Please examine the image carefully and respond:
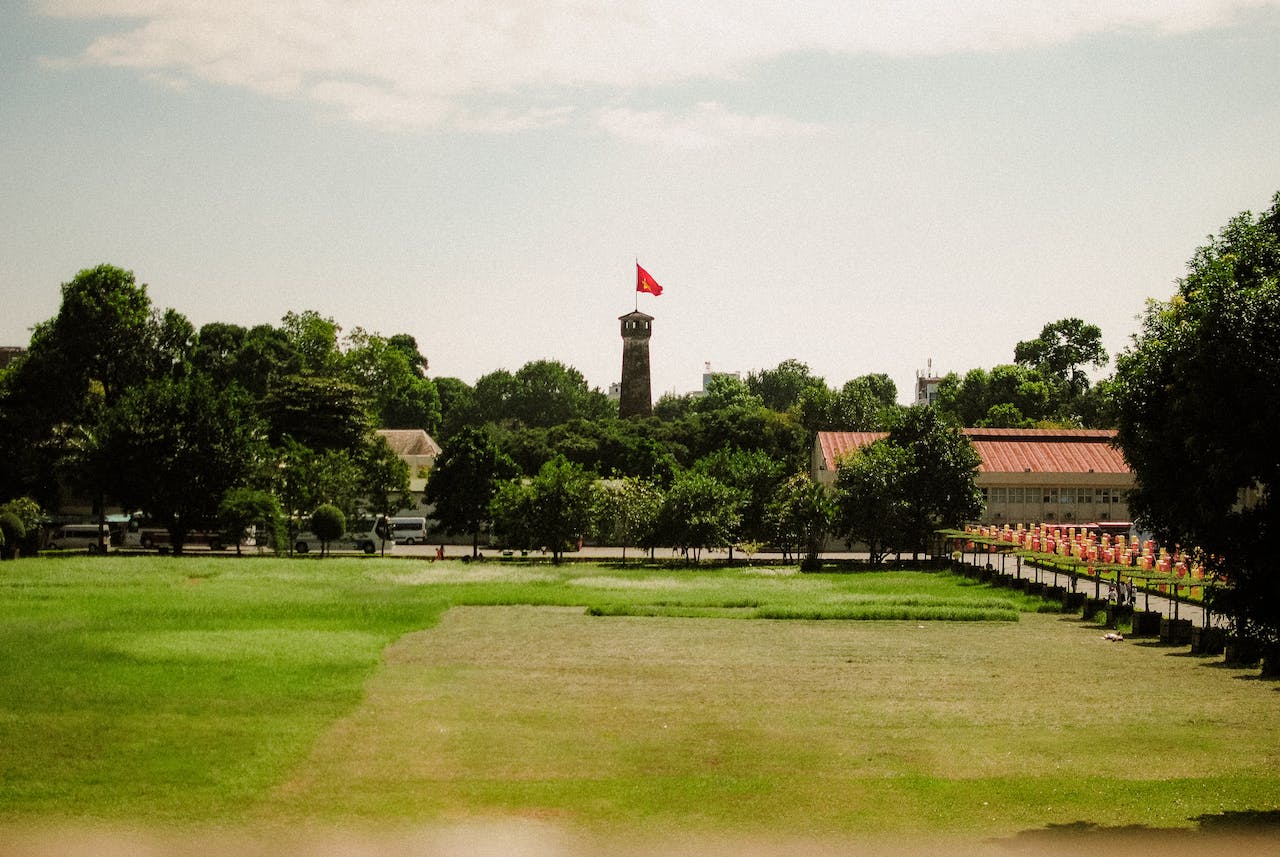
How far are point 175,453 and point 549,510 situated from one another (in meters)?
20.0

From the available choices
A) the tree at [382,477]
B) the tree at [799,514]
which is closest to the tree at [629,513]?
the tree at [799,514]

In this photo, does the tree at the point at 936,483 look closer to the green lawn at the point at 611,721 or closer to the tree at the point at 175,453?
the green lawn at the point at 611,721

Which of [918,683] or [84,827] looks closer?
[84,827]

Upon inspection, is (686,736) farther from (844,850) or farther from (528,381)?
(528,381)

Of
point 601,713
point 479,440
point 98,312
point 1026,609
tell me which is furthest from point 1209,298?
point 98,312

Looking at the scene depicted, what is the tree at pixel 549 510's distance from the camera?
67.3 m

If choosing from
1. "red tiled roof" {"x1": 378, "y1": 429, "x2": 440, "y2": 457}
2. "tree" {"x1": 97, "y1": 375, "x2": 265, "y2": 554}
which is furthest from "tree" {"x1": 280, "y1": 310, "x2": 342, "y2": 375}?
"tree" {"x1": 97, "y1": 375, "x2": 265, "y2": 554}

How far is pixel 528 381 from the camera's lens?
161 meters

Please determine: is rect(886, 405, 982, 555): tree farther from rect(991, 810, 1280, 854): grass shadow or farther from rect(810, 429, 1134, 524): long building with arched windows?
rect(991, 810, 1280, 854): grass shadow

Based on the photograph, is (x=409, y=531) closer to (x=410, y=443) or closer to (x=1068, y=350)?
(x=410, y=443)

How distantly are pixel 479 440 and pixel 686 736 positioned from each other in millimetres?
55532

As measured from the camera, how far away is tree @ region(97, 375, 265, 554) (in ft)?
214

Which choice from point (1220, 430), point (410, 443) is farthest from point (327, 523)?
point (1220, 430)

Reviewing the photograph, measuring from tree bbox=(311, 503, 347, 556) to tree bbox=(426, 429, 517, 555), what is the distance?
8.15 metres
